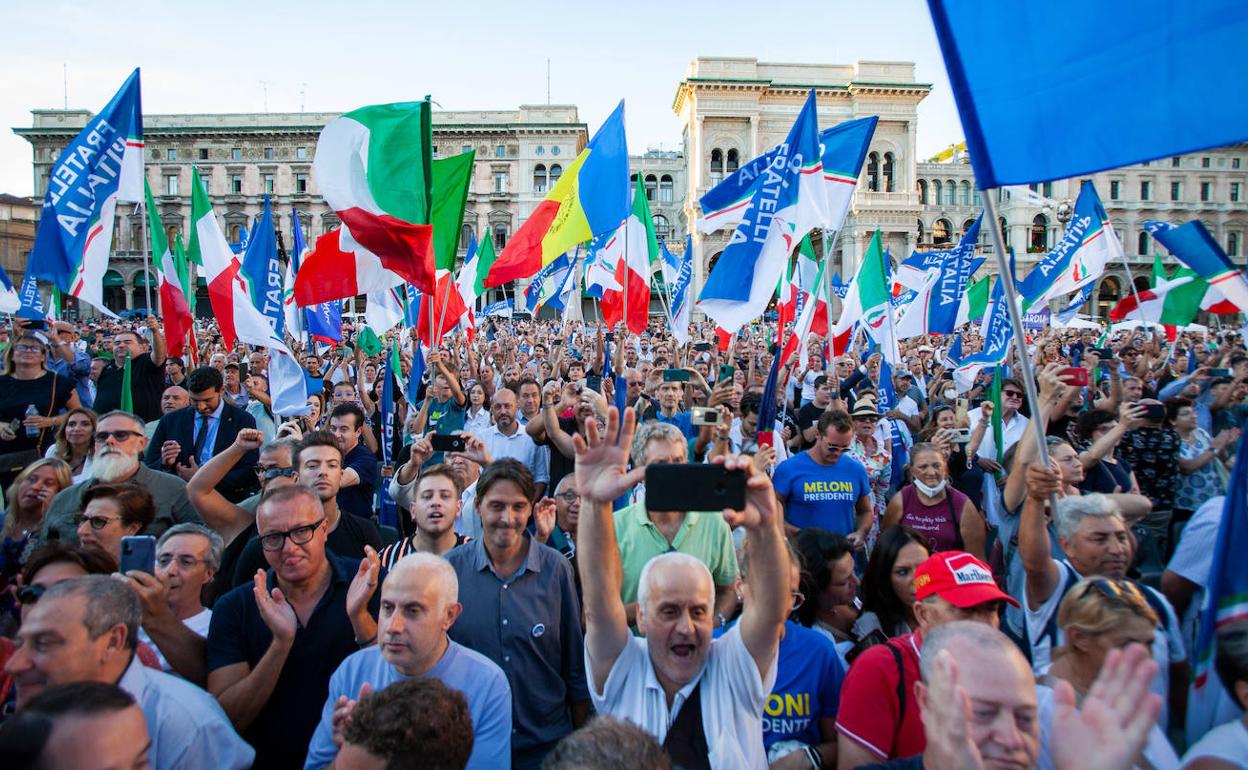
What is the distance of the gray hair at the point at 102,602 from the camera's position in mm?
2074

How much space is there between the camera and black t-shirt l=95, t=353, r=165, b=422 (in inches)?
263

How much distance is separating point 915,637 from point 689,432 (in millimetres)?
3751

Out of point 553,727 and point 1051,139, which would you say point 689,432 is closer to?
point 553,727

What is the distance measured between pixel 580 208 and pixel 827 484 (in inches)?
170

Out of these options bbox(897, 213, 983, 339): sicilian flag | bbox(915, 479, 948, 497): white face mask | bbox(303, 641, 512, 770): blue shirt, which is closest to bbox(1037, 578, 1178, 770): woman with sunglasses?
→ bbox(303, 641, 512, 770): blue shirt

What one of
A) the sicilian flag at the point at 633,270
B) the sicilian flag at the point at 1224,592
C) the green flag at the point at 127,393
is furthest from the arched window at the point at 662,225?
the sicilian flag at the point at 1224,592

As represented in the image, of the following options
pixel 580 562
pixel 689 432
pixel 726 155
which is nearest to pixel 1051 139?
pixel 580 562

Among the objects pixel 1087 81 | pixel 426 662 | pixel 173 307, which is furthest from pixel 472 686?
pixel 173 307

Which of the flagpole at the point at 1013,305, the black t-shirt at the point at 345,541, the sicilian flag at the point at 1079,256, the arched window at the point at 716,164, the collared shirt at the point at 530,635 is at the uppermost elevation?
the arched window at the point at 716,164

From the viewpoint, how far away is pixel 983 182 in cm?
238

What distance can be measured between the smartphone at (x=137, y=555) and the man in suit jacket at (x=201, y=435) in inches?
103

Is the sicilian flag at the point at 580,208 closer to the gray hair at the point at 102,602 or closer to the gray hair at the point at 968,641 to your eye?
the gray hair at the point at 102,602

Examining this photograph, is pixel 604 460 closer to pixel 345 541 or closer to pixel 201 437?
pixel 345 541

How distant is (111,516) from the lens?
319cm
